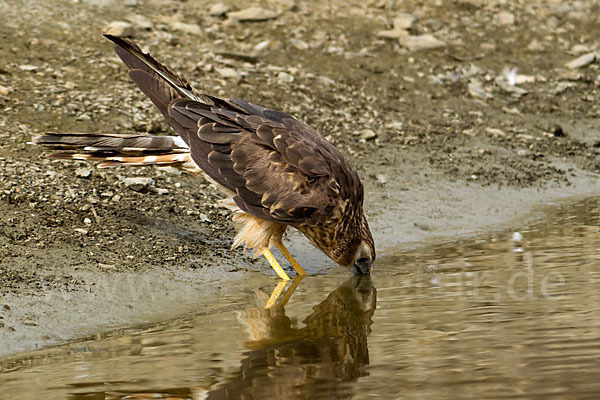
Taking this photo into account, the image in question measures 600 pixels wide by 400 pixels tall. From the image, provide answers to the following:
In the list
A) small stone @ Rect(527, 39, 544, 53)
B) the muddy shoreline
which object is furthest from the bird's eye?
small stone @ Rect(527, 39, 544, 53)

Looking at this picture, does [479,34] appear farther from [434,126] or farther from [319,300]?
[319,300]

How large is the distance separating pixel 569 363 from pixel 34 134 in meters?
5.27

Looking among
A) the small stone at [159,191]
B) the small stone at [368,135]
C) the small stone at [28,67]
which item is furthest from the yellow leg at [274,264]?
the small stone at [28,67]

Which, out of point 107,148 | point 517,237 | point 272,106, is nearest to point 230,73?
point 272,106

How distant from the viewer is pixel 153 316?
211 inches

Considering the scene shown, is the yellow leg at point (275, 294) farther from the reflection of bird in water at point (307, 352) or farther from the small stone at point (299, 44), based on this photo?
the small stone at point (299, 44)

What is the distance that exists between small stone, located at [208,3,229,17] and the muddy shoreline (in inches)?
2.4

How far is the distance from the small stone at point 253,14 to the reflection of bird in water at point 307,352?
5.97 meters

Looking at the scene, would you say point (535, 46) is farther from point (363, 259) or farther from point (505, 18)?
point (363, 259)

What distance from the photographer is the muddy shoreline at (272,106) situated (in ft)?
19.2

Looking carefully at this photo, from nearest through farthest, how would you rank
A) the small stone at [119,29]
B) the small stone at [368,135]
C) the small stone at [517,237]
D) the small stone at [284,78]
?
the small stone at [517,237]
the small stone at [368,135]
the small stone at [284,78]
the small stone at [119,29]

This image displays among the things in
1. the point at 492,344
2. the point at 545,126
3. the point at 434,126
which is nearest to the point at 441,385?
the point at 492,344

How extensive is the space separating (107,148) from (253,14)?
5178mm

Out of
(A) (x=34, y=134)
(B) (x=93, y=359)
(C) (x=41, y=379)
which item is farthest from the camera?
(A) (x=34, y=134)
